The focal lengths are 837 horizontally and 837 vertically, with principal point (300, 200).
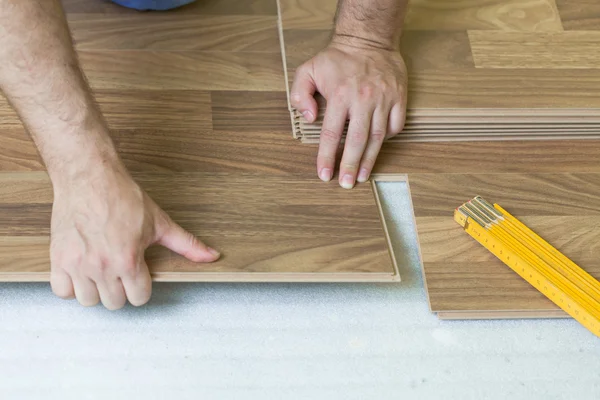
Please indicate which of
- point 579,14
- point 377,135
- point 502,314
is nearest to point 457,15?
point 579,14

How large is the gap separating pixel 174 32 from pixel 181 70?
16 centimetres

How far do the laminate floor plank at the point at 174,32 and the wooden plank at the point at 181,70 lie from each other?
0.03 metres

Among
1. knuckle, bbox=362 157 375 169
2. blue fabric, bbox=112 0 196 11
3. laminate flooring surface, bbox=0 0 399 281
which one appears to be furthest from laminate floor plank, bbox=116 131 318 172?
blue fabric, bbox=112 0 196 11

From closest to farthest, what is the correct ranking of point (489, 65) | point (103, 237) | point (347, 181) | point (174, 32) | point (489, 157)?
1. point (103, 237)
2. point (347, 181)
3. point (489, 157)
4. point (489, 65)
5. point (174, 32)

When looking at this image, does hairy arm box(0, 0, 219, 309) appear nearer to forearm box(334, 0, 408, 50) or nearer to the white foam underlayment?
the white foam underlayment

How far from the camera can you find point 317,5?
225 cm

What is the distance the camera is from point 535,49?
2.17 meters

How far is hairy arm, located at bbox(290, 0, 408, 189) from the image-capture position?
6.10 ft

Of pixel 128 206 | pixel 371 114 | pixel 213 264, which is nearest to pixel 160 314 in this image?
pixel 213 264

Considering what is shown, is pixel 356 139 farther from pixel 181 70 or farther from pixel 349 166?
pixel 181 70

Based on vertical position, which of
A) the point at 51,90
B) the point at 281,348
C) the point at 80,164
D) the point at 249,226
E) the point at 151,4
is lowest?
the point at 281,348

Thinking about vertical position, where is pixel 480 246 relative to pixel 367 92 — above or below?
below

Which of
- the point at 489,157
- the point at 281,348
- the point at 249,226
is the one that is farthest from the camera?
the point at 489,157

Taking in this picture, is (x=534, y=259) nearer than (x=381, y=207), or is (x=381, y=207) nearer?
(x=534, y=259)
